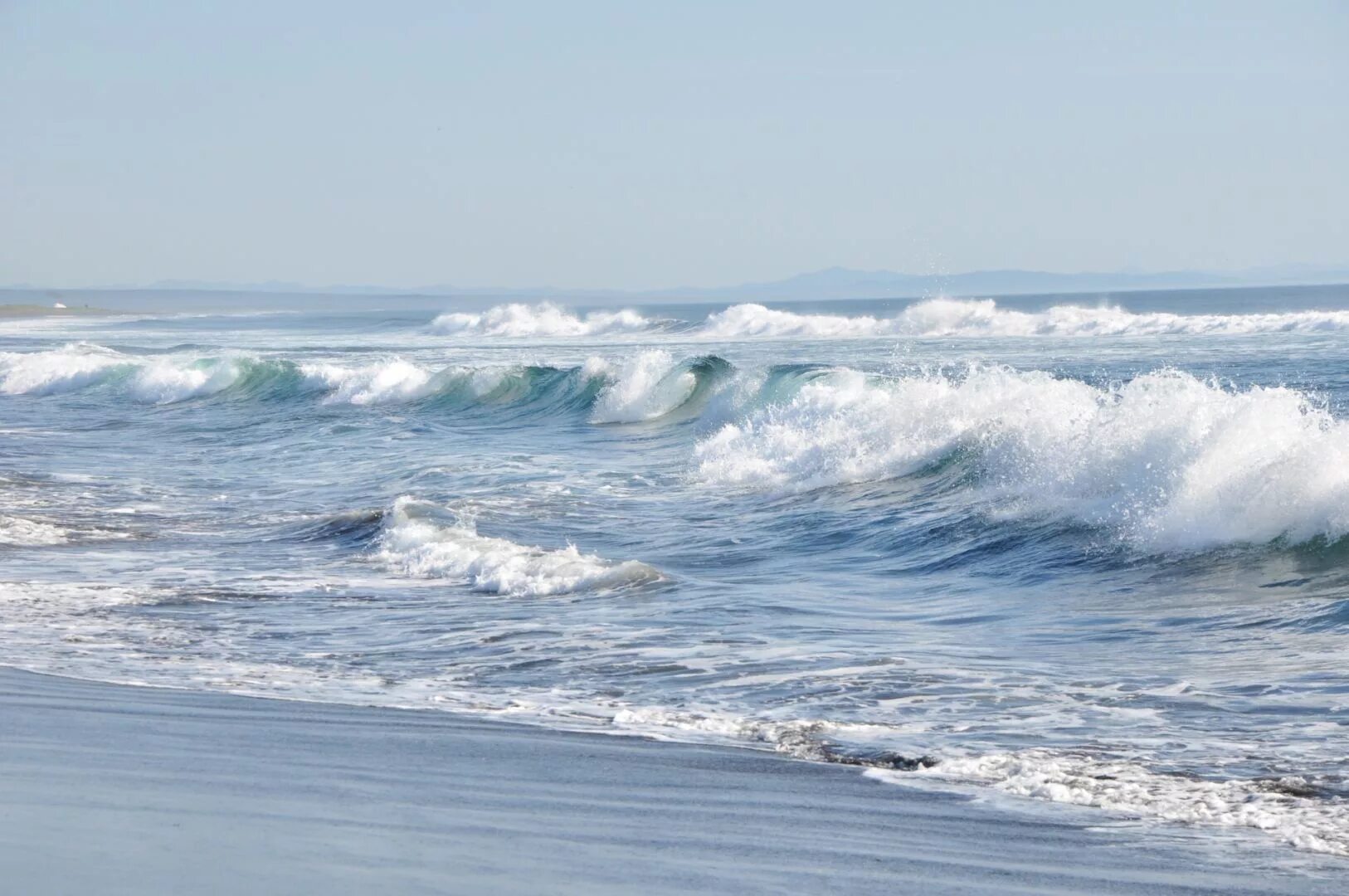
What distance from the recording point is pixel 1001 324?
5978cm

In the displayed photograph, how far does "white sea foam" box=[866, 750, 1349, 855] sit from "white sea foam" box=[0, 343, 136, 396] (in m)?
35.3

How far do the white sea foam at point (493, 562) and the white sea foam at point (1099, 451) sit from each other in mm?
3979

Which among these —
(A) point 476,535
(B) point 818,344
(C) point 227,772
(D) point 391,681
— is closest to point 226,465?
(A) point 476,535

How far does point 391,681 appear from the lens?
787 cm

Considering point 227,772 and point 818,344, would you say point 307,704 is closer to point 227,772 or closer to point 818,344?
point 227,772

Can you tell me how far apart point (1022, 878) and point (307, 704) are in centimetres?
382

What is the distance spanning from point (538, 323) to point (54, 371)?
3410 centimetres

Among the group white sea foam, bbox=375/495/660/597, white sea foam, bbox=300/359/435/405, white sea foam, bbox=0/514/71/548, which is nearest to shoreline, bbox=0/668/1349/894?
white sea foam, bbox=375/495/660/597

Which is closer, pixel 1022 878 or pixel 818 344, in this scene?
pixel 1022 878

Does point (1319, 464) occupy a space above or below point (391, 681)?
above

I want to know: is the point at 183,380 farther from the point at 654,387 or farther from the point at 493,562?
the point at 493,562

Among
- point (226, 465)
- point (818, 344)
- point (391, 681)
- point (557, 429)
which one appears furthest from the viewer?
point (818, 344)

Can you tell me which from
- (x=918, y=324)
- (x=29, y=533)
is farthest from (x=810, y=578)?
(x=918, y=324)

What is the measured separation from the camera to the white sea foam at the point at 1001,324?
164 feet
